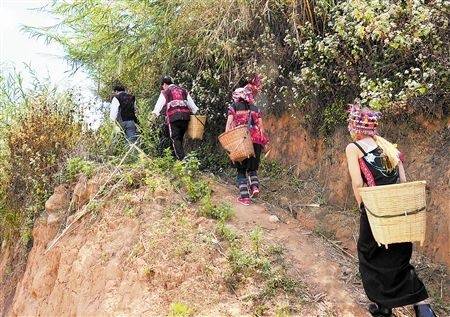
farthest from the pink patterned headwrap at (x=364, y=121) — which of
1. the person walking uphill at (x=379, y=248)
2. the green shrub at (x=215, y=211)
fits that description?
the green shrub at (x=215, y=211)

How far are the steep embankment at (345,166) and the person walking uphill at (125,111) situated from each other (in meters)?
2.47

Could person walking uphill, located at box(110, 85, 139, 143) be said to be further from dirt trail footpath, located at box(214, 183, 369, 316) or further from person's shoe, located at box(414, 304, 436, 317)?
person's shoe, located at box(414, 304, 436, 317)

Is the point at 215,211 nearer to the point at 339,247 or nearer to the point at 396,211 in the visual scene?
the point at 339,247

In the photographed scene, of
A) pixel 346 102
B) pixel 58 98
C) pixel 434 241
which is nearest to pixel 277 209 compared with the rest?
pixel 346 102

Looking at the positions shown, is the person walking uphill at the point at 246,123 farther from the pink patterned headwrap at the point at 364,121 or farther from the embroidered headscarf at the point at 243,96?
the pink patterned headwrap at the point at 364,121

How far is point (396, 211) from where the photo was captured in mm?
3834

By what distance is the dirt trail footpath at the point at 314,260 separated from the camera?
4648 mm

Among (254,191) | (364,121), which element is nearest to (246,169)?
(254,191)

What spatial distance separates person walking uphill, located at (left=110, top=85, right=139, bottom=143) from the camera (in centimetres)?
860

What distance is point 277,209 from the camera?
6738mm

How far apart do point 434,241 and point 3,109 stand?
6825 mm

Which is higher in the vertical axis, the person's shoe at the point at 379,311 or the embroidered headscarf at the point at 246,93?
the embroidered headscarf at the point at 246,93

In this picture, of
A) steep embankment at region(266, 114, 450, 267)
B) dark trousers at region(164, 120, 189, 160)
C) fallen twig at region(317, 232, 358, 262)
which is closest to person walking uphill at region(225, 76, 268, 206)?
steep embankment at region(266, 114, 450, 267)

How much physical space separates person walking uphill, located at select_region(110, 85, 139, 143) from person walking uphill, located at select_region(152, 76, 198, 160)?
986mm
